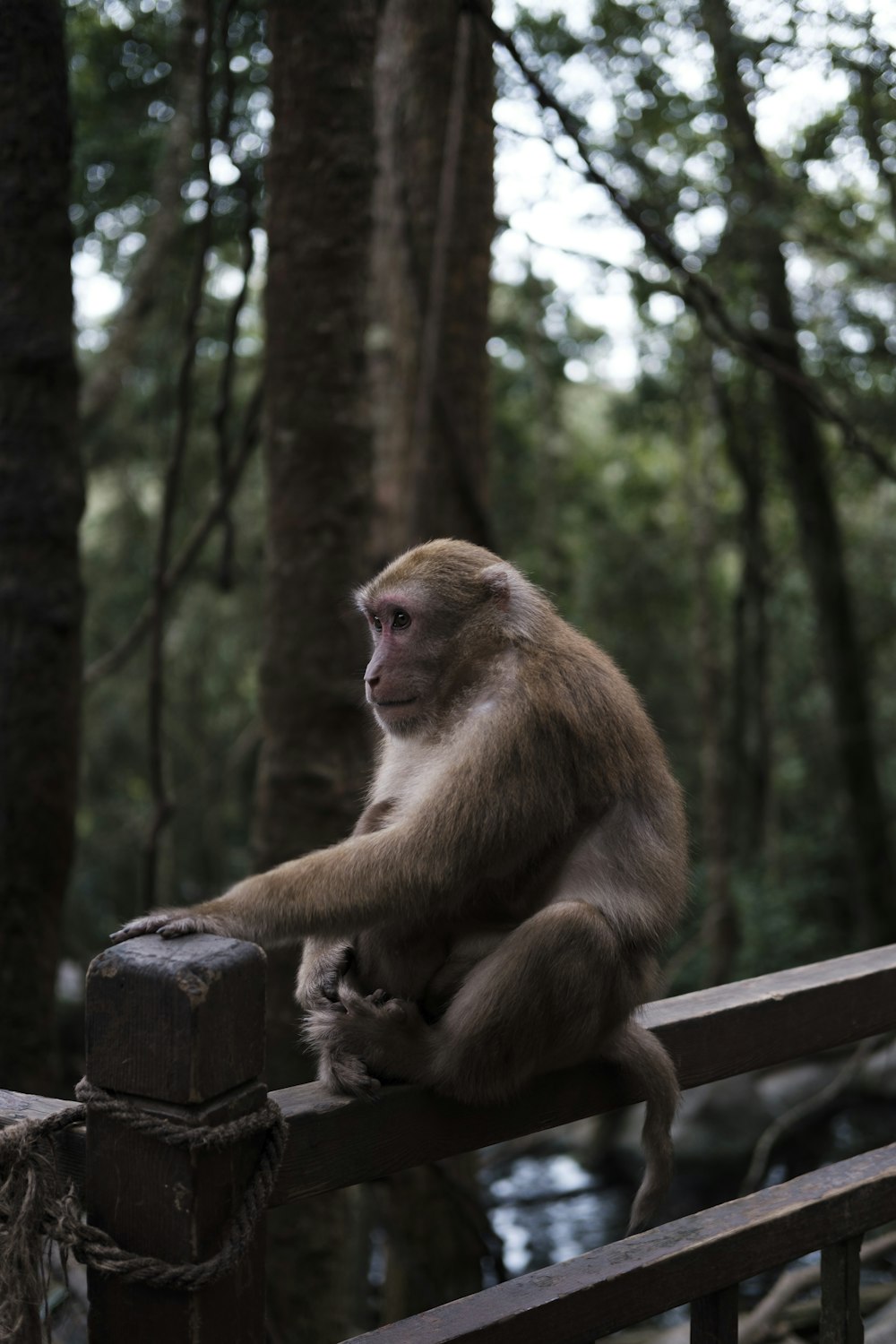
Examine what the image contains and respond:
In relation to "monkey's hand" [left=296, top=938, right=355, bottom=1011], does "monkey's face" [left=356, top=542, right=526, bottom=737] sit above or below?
above

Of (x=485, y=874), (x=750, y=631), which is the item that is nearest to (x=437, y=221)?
(x=485, y=874)

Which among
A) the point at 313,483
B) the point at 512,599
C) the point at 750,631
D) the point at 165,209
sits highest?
the point at 165,209

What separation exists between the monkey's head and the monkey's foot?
55cm

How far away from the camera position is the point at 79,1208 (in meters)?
1.39

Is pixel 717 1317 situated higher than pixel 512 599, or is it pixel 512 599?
pixel 512 599

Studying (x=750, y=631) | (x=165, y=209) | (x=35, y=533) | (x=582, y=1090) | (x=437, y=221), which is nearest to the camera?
(x=582, y=1090)

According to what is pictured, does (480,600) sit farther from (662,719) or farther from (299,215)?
(662,719)

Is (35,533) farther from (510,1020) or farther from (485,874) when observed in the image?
(510,1020)

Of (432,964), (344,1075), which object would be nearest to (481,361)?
(432,964)

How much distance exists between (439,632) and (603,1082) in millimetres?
841

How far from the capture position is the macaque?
1880 millimetres

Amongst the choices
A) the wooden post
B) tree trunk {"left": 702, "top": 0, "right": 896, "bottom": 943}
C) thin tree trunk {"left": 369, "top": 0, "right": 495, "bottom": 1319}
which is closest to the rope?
the wooden post

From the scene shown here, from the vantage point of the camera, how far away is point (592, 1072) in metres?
2.03

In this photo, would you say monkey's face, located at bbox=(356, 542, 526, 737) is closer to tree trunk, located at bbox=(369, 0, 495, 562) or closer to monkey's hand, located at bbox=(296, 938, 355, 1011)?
monkey's hand, located at bbox=(296, 938, 355, 1011)
